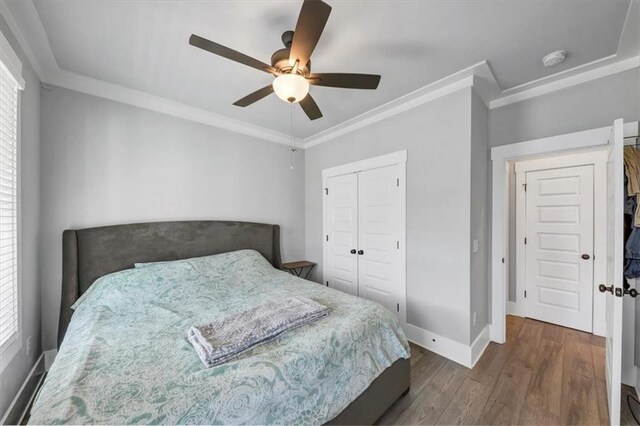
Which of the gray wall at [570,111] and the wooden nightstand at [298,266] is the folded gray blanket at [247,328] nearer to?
the wooden nightstand at [298,266]

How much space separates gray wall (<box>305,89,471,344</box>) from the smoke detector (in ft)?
1.71

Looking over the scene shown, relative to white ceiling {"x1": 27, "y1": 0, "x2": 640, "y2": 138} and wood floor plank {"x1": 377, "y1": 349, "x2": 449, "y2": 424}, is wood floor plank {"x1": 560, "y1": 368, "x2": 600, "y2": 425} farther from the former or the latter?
white ceiling {"x1": 27, "y1": 0, "x2": 640, "y2": 138}

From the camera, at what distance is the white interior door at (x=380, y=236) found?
2.75 m

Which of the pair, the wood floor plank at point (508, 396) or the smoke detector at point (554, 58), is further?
the smoke detector at point (554, 58)

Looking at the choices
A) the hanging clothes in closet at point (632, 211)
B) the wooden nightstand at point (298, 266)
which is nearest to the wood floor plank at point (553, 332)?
the hanging clothes in closet at point (632, 211)

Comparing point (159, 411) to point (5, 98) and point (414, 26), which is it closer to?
point (5, 98)

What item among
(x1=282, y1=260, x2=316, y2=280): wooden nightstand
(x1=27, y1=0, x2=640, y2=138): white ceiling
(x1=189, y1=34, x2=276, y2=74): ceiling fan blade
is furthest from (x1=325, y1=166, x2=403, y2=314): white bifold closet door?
(x1=189, y1=34, x2=276, y2=74): ceiling fan blade

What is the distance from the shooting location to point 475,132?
7.57 feet

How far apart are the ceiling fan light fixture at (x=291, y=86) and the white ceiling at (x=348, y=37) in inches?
16.5

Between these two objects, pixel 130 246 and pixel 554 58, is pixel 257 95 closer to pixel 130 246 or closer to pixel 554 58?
pixel 130 246

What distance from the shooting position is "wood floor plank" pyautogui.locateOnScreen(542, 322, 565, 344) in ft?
8.76

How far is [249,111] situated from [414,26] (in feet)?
6.27

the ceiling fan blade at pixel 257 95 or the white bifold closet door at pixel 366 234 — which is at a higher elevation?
the ceiling fan blade at pixel 257 95

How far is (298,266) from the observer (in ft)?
11.4
